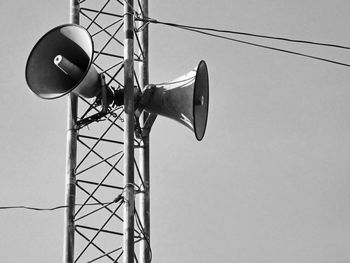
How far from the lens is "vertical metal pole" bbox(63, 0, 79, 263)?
7656mm

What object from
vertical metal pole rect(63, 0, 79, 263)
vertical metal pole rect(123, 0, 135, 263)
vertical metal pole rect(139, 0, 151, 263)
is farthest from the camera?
vertical metal pole rect(139, 0, 151, 263)

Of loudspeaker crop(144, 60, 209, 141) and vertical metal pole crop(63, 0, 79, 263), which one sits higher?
loudspeaker crop(144, 60, 209, 141)

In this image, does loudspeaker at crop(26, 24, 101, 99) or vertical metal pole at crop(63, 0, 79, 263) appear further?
loudspeaker at crop(26, 24, 101, 99)

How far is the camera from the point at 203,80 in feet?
27.0

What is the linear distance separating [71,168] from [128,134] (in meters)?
0.85

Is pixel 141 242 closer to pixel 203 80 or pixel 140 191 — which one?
pixel 140 191

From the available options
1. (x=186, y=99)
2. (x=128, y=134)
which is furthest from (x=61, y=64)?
(x=186, y=99)

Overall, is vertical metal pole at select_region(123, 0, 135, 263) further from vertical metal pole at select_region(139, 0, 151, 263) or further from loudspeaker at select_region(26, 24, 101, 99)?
vertical metal pole at select_region(139, 0, 151, 263)

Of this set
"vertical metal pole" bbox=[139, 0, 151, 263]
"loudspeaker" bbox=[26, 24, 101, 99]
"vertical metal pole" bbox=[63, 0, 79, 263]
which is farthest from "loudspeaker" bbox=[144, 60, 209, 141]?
"vertical metal pole" bbox=[63, 0, 79, 263]

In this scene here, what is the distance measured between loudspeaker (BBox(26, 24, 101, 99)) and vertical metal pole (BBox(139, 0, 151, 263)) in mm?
684

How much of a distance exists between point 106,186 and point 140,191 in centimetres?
36

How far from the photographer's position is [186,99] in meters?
8.00

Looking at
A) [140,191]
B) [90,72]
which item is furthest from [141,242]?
[90,72]

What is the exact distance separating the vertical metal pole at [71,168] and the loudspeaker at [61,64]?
27 centimetres
